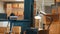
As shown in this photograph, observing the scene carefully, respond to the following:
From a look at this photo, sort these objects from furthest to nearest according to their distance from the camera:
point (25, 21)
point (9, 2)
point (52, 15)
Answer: point (9, 2), point (52, 15), point (25, 21)

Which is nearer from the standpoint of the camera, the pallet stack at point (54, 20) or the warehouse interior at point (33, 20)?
the warehouse interior at point (33, 20)

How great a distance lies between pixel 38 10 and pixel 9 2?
A: 7.85 feet

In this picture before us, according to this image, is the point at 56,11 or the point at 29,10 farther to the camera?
the point at 56,11

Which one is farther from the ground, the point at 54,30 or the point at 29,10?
the point at 29,10

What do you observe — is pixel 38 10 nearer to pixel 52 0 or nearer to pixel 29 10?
pixel 52 0

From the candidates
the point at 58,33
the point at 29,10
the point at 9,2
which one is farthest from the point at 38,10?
the point at 9,2

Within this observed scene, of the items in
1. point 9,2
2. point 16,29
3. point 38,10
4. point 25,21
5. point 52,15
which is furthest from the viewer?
point 9,2

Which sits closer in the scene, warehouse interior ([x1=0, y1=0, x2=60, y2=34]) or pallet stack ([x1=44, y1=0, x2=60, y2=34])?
warehouse interior ([x1=0, y1=0, x2=60, y2=34])

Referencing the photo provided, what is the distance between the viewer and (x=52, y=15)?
1547mm

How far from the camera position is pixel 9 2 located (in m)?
4.20

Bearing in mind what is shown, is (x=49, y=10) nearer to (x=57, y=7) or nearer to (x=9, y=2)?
(x=57, y=7)

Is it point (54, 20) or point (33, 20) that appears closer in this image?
point (33, 20)

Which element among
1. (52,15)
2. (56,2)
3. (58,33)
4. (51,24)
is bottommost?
(58,33)

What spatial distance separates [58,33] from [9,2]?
288cm
